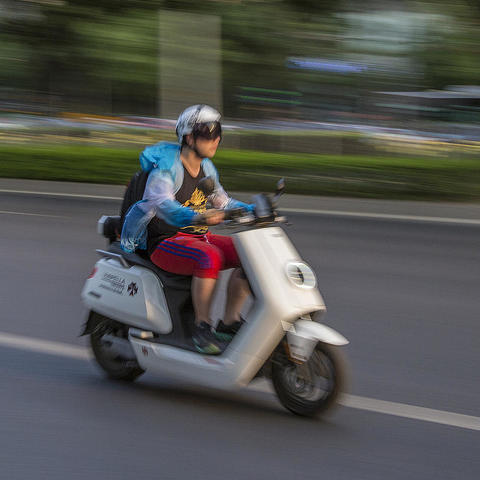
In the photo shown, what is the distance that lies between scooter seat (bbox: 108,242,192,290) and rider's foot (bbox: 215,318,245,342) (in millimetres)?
255

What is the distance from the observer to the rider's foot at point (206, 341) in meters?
4.74

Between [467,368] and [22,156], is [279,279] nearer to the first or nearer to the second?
[467,368]

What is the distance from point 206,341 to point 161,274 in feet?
1.40

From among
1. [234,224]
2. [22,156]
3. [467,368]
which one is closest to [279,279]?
[234,224]

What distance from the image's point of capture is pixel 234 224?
471 cm

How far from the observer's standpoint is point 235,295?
477 centimetres

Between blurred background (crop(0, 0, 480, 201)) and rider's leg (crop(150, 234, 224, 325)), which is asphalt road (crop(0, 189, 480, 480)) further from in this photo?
blurred background (crop(0, 0, 480, 201))

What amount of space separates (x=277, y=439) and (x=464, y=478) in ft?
2.72

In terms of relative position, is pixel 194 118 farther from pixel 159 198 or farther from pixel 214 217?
pixel 214 217

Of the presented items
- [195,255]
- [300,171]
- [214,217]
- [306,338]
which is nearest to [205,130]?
[214,217]

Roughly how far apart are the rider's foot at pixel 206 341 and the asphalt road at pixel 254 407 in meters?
0.29

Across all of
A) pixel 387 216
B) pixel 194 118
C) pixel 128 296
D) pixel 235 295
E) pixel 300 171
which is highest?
pixel 194 118

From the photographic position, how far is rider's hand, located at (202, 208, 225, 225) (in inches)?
181

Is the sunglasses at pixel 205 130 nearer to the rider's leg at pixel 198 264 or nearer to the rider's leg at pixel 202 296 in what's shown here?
the rider's leg at pixel 198 264
